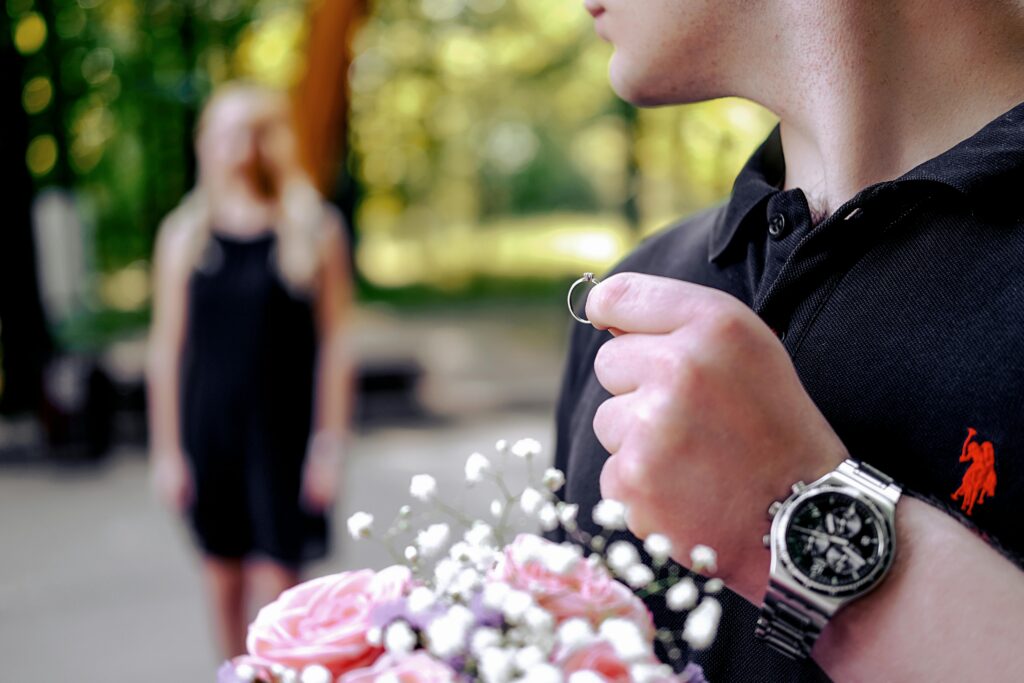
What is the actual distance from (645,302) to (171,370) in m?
3.67

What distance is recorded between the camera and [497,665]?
73cm

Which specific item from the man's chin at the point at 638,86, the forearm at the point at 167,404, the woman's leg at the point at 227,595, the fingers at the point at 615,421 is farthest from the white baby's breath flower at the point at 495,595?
the forearm at the point at 167,404

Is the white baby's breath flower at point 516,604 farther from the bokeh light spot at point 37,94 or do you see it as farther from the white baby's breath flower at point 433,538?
the bokeh light spot at point 37,94

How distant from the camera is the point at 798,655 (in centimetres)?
94

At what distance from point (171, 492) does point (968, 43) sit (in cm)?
371

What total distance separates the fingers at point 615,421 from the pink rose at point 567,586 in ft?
0.46

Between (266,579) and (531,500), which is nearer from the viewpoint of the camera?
(531,500)

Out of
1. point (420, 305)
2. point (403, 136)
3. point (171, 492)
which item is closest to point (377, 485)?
point (171, 492)

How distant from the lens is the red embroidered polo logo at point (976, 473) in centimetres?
100

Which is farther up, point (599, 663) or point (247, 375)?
point (599, 663)

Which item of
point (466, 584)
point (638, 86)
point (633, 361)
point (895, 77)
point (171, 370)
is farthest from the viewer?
point (171, 370)

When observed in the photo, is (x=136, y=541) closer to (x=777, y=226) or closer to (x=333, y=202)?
(x=333, y=202)

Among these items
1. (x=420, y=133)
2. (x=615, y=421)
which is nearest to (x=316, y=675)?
(x=615, y=421)

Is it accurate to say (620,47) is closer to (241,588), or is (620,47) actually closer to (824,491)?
(824,491)
